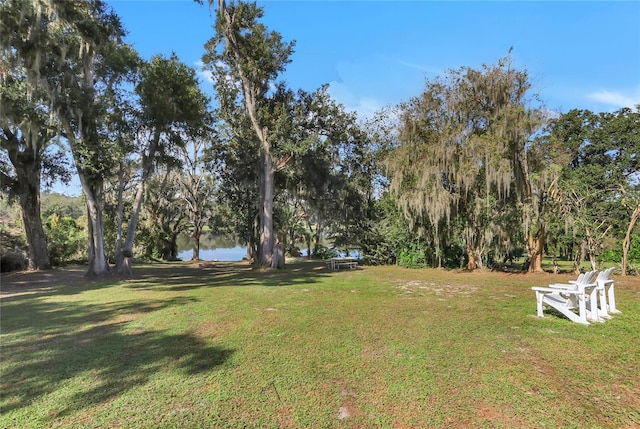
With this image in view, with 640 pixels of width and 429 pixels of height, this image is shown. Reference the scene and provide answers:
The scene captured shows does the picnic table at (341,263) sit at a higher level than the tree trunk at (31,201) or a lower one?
lower

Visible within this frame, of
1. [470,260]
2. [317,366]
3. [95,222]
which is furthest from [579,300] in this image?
[95,222]

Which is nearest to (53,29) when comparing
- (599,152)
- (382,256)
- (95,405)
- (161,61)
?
(161,61)

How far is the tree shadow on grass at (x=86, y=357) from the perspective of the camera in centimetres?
310

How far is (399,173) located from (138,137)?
9641 mm

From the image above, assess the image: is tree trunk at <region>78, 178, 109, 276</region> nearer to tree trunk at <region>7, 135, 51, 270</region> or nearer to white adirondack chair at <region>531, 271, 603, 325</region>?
tree trunk at <region>7, 135, 51, 270</region>

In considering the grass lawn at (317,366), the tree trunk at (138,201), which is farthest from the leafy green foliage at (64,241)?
the grass lawn at (317,366)

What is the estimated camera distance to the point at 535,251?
12.0m

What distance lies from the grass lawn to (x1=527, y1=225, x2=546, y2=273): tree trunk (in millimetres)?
5510

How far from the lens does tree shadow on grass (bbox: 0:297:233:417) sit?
10.2 ft

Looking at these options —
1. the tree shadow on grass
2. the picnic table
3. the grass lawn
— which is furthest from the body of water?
the grass lawn

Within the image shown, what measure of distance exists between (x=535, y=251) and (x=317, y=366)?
11.3 metres

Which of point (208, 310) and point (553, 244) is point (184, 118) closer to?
point (208, 310)

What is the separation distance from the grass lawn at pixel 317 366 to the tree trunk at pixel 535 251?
217 inches

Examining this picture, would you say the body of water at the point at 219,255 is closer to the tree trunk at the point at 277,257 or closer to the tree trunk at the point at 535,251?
the tree trunk at the point at 277,257
